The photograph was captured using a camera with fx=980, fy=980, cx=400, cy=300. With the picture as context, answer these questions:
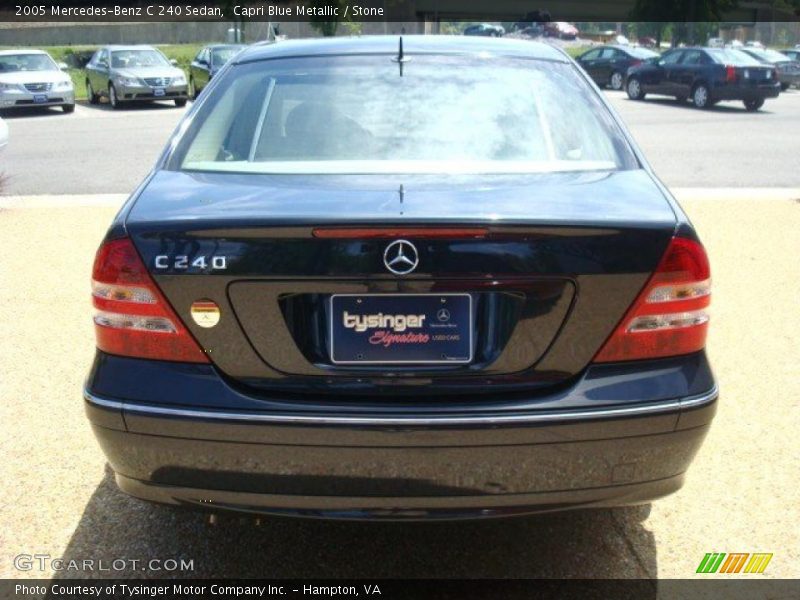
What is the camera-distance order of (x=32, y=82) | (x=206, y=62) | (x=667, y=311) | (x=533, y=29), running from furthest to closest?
(x=533, y=29) < (x=206, y=62) < (x=32, y=82) < (x=667, y=311)

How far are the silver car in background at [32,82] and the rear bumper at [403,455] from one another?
21.1 m

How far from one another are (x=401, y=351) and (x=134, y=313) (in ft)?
2.49

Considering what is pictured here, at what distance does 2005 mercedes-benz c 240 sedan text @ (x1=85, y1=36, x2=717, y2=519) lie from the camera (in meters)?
2.59

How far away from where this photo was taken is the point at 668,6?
4806 centimetres

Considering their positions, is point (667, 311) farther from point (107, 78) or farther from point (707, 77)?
point (107, 78)

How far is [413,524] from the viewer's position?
8.93 ft

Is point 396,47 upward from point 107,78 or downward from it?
upward

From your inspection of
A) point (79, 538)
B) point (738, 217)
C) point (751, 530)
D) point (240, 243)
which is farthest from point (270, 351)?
point (738, 217)

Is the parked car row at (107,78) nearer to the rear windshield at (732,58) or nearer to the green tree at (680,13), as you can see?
the rear windshield at (732,58)

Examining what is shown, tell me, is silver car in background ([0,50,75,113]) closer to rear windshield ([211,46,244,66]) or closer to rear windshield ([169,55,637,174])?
rear windshield ([211,46,244,66])

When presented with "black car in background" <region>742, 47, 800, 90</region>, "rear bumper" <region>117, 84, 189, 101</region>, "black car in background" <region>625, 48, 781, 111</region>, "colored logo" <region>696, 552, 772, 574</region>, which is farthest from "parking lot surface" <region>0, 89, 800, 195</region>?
"colored logo" <region>696, 552, 772, 574</region>

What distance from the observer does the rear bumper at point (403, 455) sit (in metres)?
2.59

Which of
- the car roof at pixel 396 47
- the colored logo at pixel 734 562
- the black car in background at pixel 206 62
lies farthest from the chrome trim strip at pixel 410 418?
the black car in background at pixel 206 62

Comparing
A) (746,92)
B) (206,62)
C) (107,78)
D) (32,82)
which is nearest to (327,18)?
(206,62)
